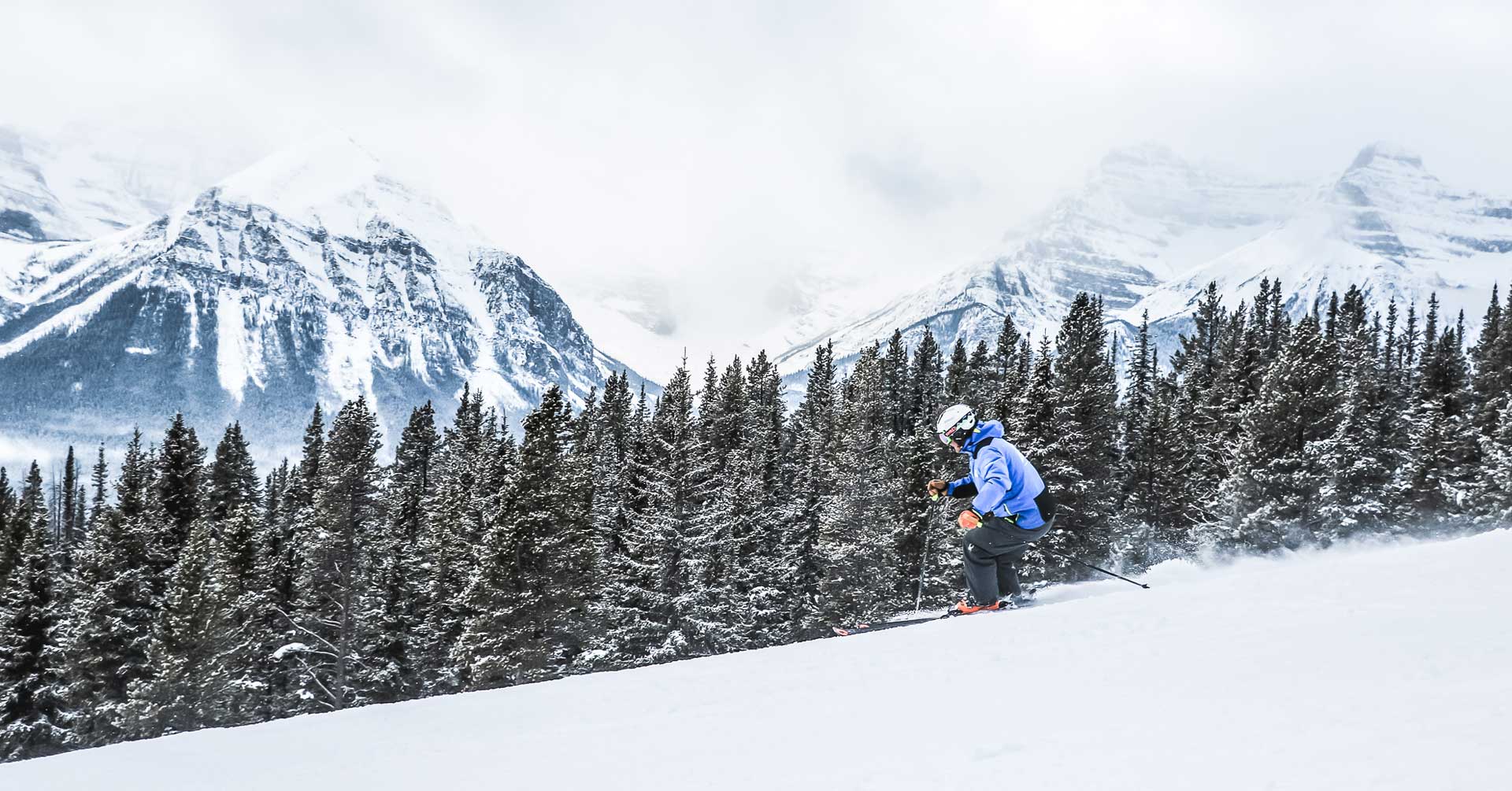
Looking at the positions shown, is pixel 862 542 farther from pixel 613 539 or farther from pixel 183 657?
pixel 183 657

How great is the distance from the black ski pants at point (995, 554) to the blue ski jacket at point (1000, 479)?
0.40ft

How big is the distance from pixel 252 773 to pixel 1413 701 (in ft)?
29.7

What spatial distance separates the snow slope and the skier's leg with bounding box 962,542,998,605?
34.4 inches

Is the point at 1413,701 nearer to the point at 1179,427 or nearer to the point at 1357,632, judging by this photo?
the point at 1357,632

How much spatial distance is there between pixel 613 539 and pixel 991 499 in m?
33.2

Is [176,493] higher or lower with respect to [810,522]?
higher

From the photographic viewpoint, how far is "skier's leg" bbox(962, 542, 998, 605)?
11.5 m

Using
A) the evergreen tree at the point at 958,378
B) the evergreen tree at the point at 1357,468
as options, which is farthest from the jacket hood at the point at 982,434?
the evergreen tree at the point at 958,378

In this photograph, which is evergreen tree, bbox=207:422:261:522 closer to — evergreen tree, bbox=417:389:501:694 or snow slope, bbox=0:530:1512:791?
evergreen tree, bbox=417:389:501:694

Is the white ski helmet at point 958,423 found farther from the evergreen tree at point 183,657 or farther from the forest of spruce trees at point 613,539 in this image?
the evergreen tree at point 183,657

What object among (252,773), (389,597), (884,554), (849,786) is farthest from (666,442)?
(849,786)

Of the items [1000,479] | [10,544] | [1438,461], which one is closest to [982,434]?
[1000,479]

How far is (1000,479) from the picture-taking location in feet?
35.1

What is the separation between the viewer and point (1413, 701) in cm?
545
